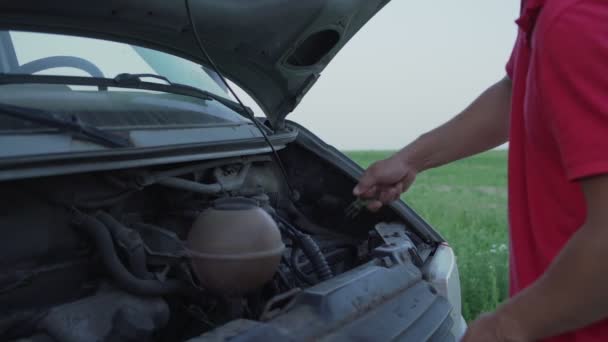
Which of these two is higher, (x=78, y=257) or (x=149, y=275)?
(x=78, y=257)

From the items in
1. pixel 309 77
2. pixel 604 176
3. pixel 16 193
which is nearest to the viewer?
pixel 604 176

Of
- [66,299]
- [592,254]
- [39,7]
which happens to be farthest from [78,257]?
[592,254]

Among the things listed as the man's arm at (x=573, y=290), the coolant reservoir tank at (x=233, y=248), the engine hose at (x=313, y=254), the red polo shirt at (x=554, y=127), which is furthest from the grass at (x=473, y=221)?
the man's arm at (x=573, y=290)

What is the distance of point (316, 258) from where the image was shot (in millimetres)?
1880

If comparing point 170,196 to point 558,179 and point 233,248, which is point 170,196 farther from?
point 558,179

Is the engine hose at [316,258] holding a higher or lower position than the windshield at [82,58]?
lower

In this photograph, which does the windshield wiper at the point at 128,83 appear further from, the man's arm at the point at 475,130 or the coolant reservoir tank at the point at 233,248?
the man's arm at the point at 475,130

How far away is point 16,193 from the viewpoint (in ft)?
4.78

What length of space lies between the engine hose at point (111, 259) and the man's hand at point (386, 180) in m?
0.64

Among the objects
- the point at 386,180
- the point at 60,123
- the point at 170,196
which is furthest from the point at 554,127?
the point at 170,196

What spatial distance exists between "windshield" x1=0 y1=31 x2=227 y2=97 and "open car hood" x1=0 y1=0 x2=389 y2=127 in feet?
0.15

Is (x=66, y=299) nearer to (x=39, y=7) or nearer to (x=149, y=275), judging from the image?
(x=149, y=275)

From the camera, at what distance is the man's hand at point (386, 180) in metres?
1.55

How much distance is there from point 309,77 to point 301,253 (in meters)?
0.73
